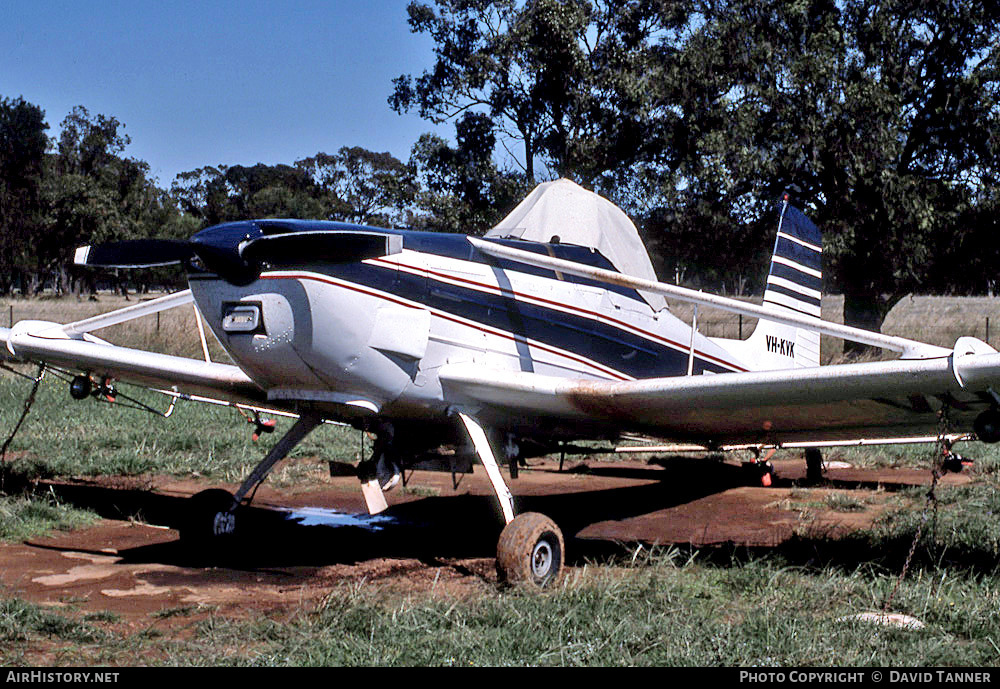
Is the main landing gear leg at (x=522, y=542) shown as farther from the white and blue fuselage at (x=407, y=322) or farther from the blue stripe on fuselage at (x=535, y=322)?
the blue stripe on fuselage at (x=535, y=322)

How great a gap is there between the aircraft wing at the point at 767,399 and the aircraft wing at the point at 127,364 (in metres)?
2.41

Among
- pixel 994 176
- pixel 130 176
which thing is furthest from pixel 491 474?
pixel 130 176

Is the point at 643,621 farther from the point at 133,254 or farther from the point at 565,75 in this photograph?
the point at 565,75

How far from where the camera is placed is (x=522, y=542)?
→ 5855mm

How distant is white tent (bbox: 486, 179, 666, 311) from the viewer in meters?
7.41

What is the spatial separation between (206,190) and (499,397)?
2434 inches

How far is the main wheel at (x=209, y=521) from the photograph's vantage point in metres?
7.02

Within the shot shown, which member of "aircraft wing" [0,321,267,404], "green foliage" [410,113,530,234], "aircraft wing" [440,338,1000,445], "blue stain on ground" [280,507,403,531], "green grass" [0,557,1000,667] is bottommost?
"green grass" [0,557,1000,667]

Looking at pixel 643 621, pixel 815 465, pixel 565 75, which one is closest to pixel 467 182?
pixel 565 75

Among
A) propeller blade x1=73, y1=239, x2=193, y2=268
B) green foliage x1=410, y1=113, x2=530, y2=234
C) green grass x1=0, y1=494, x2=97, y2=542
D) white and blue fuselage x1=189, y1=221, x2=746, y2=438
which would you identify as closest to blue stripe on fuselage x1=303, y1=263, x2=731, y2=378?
white and blue fuselage x1=189, y1=221, x2=746, y2=438

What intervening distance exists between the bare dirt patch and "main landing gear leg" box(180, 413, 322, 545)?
0.53ft

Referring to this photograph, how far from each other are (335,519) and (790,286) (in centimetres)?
550

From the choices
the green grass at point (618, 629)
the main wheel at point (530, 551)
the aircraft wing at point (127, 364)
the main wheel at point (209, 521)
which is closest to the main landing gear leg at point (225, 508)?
the main wheel at point (209, 521)

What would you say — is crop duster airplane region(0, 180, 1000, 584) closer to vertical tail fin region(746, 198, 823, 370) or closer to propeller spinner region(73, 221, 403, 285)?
propeller spinner region(73, 221, 403, 285)
